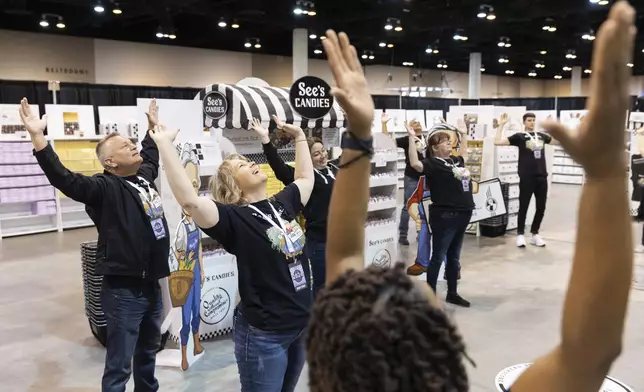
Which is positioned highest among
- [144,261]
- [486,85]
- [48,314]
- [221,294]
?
[486,85]

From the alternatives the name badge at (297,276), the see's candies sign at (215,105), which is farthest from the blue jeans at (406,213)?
the name badge at (297,276)

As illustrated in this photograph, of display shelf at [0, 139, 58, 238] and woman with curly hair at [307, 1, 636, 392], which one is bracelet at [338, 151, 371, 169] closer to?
woman with curly hair at [307, 1, 636, 392]

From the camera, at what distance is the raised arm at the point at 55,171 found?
8.83ft

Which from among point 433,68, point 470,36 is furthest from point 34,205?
point 433,68

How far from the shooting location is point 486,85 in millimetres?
27141

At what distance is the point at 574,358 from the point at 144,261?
263 cm

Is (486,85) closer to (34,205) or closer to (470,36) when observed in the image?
(470,36)

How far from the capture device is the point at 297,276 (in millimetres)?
2416

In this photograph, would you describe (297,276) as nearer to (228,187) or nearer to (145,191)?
(228,187)

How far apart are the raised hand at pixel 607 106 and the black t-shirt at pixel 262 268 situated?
1782mm

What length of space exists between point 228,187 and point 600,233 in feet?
6.77

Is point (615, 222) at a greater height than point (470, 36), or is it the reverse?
point (470, 36)

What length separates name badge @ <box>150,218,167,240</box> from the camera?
3.12m

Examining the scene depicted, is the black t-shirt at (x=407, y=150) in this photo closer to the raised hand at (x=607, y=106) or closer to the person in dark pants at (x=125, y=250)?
the person in dark pants at (x=125, y=250)
